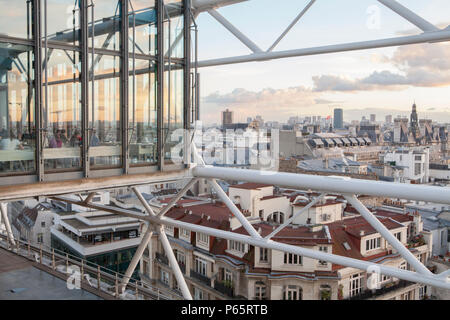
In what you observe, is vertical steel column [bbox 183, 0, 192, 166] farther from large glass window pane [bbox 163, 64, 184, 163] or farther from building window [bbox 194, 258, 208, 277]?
building window [bbox 194, 258, 208, 277]

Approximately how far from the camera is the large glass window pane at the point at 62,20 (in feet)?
14.4

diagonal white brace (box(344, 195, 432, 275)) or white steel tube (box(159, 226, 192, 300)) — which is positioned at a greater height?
diagonal white brace (box(344, 195, 432, 275))

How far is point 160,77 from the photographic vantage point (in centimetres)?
550

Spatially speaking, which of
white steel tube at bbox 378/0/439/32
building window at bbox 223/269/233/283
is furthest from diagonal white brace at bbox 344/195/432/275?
building window at bbox 223/269/233/283

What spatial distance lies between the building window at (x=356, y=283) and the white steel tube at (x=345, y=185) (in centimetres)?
1756

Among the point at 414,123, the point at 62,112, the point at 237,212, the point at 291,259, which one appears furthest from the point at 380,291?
the point at 62,112

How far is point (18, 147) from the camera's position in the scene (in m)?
4.23

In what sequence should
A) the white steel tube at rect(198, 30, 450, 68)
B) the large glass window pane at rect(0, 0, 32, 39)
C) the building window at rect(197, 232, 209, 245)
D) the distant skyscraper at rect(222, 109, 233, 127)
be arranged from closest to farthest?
the white steel tube at rect(198, 30, 450, 68) < the large glass window pane at rect(0, 0, 32, 39) < the building window at rect(197, 232, 209, 245) < the distant skyscraper at rect(222, 109, 233, 127)

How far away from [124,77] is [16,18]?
1.26 m

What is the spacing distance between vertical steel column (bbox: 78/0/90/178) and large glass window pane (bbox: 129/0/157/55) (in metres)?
0.61

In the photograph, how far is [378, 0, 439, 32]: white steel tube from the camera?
12.7 feet

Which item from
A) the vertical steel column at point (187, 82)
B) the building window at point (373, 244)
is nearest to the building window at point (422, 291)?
the building window at point (373, 244)

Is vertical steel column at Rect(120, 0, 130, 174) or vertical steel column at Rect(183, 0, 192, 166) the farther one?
vertical steel column at Rect(183, 0, 192, 166)
